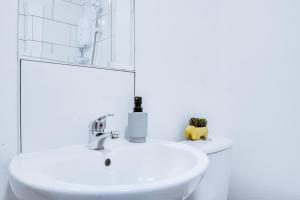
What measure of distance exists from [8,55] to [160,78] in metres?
0.57

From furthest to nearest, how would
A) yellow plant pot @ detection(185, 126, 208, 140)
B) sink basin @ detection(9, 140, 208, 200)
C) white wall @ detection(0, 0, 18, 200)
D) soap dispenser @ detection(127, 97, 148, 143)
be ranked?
1. yellow plant pot @ detection(185, 126, 208, 140)
2. soap dispenser @ detection(127, 97, 148, 143)
3. white wall @ detection(0, 0, 18, 200)
4. sink basin @ detection(9, 140, 208, 200)

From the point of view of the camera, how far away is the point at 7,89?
0.65 m

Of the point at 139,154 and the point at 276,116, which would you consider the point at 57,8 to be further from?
the point at 276,116

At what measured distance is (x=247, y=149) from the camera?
3.94 feet

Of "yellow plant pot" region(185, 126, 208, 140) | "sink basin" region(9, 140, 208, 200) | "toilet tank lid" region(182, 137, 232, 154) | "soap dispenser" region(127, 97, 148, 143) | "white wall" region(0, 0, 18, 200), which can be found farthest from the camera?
"yellow plant pot" region(185, 126, 208, 140)

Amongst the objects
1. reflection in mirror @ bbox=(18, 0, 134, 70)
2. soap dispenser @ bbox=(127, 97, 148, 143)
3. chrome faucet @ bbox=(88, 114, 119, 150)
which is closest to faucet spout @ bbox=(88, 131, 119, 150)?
chrome faucet @ bbox=(88, 114, 119, 150)

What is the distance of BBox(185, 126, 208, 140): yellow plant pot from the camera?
1042mm

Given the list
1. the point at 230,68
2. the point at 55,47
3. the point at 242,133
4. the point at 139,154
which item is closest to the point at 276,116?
the point at 242,133

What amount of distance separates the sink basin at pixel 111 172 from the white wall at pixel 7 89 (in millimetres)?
58

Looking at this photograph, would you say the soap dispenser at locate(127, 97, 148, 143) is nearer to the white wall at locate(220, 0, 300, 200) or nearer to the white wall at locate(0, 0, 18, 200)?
the white wall at locate(0, 0, 18, 200)

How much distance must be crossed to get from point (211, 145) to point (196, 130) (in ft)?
0.32

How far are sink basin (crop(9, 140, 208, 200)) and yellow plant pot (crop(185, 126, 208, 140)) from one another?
254 millimetres

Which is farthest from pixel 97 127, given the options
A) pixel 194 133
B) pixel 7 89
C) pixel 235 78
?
pixel 235 78

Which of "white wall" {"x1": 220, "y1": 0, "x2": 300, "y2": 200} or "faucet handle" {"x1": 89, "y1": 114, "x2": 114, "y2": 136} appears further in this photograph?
"white wall" {"x1": 220, "y1": 0, "x2": 300, "y2": 200}
